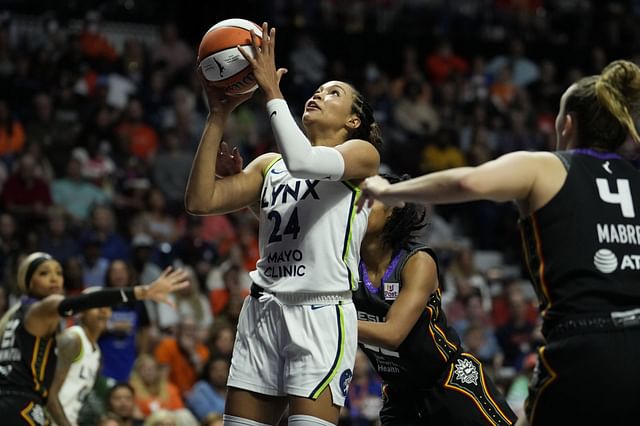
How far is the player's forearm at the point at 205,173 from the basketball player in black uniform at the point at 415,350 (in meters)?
0.90

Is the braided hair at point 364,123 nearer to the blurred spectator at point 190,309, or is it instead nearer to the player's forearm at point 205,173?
the player's forearm at point 205,173

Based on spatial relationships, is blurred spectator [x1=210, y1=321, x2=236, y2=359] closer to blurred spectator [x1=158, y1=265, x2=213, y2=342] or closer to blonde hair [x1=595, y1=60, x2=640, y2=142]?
blurred spectator [x1=158, y1=265, x2=213, y2=342]

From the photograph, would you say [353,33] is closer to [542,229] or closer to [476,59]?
[476,59]

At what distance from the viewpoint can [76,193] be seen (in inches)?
445

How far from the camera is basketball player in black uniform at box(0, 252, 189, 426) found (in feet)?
19.9

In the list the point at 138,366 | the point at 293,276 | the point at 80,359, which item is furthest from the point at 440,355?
the point at 138,366

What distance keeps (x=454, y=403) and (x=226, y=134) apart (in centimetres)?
829

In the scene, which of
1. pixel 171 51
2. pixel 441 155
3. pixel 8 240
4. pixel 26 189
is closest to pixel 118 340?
pixel 8 240

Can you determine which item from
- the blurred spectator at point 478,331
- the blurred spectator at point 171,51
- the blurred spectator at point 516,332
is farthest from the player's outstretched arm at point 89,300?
the blurred spectator at point 171,51

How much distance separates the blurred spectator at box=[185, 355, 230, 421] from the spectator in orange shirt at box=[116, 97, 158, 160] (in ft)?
12.5

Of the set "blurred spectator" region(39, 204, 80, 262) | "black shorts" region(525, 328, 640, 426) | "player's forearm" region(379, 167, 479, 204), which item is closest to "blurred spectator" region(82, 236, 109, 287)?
"blurred spectator" region(39, 204, 80, 262)

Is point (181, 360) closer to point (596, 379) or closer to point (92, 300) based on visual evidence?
point (92, 300)

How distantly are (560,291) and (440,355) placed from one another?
1.52m

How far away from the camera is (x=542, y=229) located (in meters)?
3.65
